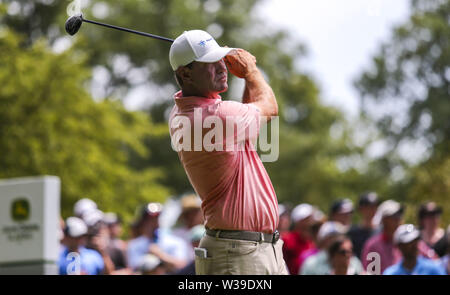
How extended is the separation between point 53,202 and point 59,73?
426 inches

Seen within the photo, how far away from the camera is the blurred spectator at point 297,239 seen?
31.0ft

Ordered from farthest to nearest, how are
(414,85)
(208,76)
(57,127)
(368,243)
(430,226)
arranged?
(414,85) < (57,127) < (430,226) < (368,243) < (208,76)

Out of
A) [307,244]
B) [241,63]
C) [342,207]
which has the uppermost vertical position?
[241,63]

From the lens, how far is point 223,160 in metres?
4.60

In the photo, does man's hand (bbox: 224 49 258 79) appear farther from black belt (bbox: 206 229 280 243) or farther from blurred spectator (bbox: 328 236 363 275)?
blurred spectator (bbox: 328 236 363 275)

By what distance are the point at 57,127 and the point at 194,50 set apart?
14.1 metres

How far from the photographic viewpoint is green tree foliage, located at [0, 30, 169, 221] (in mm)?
17453

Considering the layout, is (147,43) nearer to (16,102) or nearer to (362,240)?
(16,102)

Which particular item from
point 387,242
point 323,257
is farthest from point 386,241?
point 323,257

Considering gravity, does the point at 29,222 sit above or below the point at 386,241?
above

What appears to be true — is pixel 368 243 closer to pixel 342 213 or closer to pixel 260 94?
pixel 342 213

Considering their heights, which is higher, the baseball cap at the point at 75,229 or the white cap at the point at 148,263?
the baseball cap at the point at 75,229

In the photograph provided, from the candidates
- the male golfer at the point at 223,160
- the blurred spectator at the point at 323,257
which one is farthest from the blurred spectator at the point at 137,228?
the male golfer at the point at 223,160
